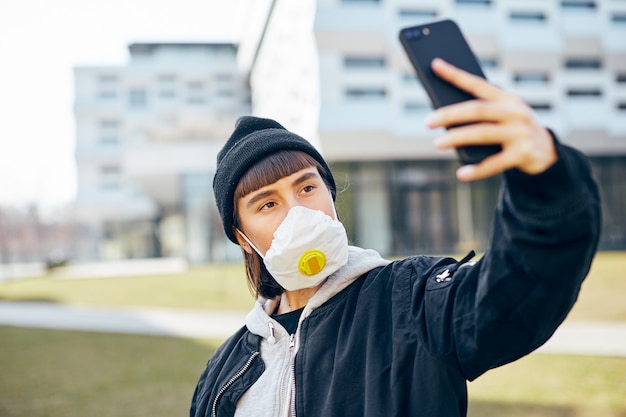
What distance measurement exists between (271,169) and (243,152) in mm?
142

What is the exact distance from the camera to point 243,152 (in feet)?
7.28

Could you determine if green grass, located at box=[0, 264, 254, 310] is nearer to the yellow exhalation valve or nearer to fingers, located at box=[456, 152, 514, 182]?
the yellow exhalation valve

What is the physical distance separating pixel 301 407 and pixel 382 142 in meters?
26.1

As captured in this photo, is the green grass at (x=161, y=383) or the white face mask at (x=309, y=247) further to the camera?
the green grass at (x=161, y=383)

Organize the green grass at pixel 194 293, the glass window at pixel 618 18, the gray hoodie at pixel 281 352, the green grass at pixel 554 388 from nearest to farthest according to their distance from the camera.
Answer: the gray hoodie at pixel 281 352
the green grass at pixel 554 388
the green grass at pixel 194 293
the glass window at pixel 618 18

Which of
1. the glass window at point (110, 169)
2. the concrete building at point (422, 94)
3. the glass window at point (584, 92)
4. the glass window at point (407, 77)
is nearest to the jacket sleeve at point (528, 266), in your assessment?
the concrete building at point (422, 94)

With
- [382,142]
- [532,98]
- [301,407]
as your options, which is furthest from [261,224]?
[532,98]

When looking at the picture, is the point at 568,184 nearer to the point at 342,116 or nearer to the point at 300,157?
the point at 300,157

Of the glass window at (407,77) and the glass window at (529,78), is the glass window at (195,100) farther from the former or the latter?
the glass window at (529,78)

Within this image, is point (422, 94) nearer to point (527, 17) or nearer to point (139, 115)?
point (527, 17)

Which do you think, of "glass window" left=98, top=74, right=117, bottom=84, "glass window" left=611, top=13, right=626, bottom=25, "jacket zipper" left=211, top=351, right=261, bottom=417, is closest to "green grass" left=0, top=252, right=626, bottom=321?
"jacket zipper" left=211, top=351, right=261, bottom=417

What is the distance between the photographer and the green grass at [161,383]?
5.64m

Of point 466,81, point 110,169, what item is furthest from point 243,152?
point 110,169

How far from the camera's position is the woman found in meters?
1.16
